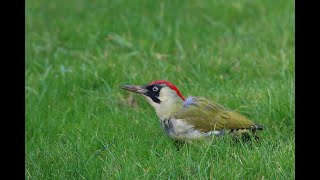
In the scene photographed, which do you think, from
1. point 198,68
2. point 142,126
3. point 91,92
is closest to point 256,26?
point 198,68

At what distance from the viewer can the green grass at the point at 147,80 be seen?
5512 mm

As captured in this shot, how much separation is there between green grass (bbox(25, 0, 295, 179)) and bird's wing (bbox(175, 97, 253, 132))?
0.52 feet

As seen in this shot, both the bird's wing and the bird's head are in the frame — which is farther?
the bird's head

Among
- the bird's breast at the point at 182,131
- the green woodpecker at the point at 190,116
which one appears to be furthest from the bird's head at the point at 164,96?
the bird's breast at the point at 182,131

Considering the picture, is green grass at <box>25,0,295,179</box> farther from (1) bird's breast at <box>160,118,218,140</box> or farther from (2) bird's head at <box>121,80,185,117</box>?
(2) bird's head at <box>121,80,185,117</box>

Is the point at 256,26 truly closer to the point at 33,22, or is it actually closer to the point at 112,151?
the point at 33,22

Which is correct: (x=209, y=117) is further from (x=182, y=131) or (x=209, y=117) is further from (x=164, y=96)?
(x=164, y=96)

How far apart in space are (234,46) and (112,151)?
3119 millimetres

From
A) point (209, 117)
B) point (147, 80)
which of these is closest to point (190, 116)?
point (209, 117)

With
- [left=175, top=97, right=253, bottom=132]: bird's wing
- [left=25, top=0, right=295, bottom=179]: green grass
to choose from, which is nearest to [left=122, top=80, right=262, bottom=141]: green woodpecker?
[left=175, top=97, right=253, bottom=132]: bird's wing

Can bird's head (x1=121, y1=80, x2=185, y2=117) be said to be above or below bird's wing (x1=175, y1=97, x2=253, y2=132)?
above

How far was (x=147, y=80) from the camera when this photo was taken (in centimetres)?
745

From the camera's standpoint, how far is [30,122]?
6.83m

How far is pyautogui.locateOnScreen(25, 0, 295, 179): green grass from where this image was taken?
18.1ft
